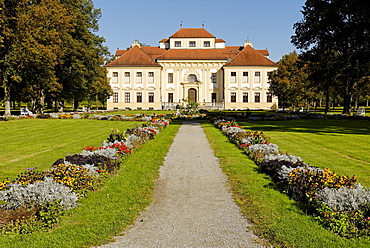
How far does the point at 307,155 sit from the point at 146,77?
60267 mm

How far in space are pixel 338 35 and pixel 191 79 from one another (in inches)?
1710

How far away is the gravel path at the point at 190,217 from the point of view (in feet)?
18.3

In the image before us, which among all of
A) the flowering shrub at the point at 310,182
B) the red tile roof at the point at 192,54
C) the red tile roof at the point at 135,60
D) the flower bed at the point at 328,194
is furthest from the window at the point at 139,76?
the flowering shrub at the point at 310,182

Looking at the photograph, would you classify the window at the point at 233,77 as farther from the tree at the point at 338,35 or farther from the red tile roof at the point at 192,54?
Answer: the tree at the point at 338,35

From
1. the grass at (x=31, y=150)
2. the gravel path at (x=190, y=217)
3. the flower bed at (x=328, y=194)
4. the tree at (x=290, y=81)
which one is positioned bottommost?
the gravel path at (x=190, y=217)

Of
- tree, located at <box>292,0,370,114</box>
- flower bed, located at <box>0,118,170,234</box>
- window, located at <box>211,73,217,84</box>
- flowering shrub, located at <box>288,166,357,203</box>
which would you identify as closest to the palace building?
window, located at <box>211,73,217,84</box>

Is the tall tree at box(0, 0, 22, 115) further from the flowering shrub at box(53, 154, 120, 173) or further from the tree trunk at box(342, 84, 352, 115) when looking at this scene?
the tree trunk at box(342, 84, 352, 115)

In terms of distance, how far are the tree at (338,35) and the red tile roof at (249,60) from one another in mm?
30829

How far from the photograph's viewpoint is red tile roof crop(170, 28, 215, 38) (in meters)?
75.4

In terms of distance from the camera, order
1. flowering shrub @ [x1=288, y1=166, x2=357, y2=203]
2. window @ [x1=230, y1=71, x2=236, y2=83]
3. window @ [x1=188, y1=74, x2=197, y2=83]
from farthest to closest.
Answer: window @ [x1=188, y1=74, x2=197, y2=83], window @ [x1=230, y1=71, x2=236, y2=83], flowering shrub @ [x1=288, y1=166, x2=357, y2=203]

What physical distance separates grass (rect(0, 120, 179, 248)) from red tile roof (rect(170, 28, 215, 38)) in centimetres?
6716

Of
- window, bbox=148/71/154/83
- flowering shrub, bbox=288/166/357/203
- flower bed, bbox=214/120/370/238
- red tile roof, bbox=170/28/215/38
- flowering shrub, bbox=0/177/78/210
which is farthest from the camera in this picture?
red tile roof, bbox=170/28/215/38

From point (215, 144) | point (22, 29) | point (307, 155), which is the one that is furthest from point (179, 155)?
point (22, 29)

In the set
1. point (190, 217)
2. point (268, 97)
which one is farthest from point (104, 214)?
point (268, 97)
